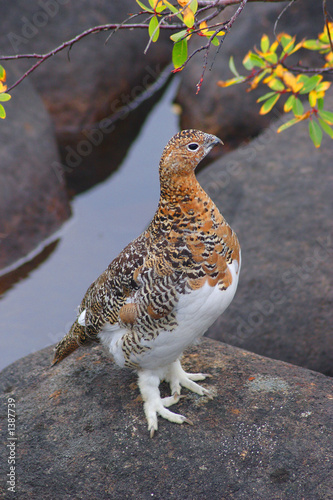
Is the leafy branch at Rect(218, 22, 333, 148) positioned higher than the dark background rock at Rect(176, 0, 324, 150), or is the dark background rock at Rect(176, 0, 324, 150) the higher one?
the leafy branch at Rect(218, 22, 333, 148)

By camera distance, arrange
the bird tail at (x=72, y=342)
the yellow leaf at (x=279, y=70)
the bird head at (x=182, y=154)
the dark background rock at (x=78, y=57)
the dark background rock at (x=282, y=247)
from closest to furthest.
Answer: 1. the bird head at (x=182, y=154)
2. the bird tail at (x=72, y=342)
3. the yellow leaf at (x=279, y=70)
4. the dark background rock at (x=282, y=247)
5. the dark background rock at (x=78, y=57)

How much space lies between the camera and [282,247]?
577 centimetres

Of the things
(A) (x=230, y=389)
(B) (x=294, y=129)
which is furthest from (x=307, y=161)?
(A) (x=230, y=389)

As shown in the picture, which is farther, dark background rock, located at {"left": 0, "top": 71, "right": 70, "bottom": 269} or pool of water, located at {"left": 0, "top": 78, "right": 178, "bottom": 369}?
dark background rock, located at {"left": 0, "top": 71, "right": 70, "bottom": 269}

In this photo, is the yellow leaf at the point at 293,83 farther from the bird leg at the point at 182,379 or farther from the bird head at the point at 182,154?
the bird leg at the point at 182,379

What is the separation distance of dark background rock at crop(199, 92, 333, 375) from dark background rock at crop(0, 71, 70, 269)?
6.64ft

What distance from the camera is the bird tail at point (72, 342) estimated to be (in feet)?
14.0

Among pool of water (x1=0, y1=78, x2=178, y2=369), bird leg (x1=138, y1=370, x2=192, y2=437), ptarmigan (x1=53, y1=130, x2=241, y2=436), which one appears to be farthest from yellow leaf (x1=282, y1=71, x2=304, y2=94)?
pool of water (x1=0, y1=78, x2=178, y2=369)

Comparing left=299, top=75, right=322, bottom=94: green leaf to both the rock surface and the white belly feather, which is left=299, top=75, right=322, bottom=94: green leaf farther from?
the rock surface

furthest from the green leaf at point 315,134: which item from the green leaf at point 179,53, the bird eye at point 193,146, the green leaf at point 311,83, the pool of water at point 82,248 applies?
the pool of water at point 82,248

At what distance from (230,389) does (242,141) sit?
4.92 metres

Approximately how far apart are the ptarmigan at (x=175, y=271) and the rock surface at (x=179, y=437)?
0.99 ft

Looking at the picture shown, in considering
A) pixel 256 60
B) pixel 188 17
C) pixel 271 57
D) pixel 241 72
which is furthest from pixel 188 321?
pixel 241 72

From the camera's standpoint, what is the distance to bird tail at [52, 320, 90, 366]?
4.25 metres
